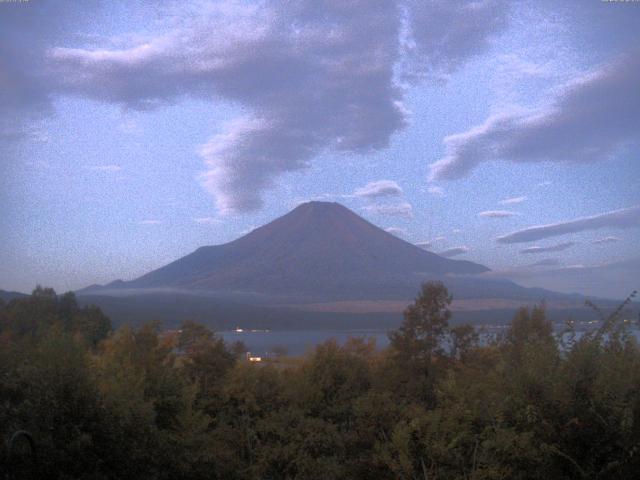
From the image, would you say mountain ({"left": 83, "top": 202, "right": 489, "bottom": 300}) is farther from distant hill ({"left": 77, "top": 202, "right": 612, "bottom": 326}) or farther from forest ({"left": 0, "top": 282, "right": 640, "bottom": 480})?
forest ({"left": 0, "top": 282, "right": 640, "bottom": 480})

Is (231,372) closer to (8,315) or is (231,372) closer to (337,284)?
(8,315)

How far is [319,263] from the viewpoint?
140 m

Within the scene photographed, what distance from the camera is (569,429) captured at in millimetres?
8055

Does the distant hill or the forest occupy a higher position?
the distant hill

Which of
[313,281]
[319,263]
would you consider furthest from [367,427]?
[319,263]

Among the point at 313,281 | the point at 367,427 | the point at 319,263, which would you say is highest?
the point at 319,263

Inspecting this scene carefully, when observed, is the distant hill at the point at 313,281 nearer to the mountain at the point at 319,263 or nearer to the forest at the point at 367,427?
the mountain at the point at 319,263

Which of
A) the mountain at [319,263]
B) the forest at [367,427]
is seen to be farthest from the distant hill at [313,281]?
the forest at [367,427]

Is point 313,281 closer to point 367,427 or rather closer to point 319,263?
point 319,263

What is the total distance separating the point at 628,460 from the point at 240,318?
100557 mm

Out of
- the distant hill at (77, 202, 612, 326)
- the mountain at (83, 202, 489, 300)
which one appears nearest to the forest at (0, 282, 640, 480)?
the distant hill at (77, 202, 612, 326)

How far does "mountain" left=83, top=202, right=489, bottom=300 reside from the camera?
425 feet

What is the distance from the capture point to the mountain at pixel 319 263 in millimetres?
129625

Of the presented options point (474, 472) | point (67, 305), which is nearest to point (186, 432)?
point (474, 472)
